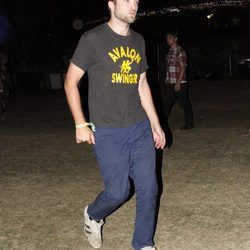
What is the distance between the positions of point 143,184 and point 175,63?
5.77 metres

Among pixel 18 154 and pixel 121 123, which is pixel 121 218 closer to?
pixel 121 123

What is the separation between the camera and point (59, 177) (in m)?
6.75

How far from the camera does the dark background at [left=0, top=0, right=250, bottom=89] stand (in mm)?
24156

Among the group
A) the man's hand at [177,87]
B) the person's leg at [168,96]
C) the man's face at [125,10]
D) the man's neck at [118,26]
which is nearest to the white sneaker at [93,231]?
the man's neck at [118,26]

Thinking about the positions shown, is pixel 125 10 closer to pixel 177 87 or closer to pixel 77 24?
pixel 177 87

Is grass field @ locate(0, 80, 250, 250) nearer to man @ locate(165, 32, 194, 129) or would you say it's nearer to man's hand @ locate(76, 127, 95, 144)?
man @ locate(165, 32, 194, 129)

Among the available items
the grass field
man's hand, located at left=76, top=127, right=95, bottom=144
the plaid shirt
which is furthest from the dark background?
man's hand, located at left=76, top=127, right=95, bottom=144

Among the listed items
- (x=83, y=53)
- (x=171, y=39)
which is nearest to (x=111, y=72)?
(x=83, y=53)

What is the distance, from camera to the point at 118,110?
3.85 meters

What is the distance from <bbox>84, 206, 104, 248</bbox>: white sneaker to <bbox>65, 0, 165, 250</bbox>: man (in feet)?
1.16

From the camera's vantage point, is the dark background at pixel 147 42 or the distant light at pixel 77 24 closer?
the dark background at pixel 147 42

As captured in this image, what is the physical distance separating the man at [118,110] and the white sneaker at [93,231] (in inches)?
13.9

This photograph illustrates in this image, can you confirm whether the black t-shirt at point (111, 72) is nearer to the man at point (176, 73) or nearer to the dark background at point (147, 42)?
the man at point (176, 73)

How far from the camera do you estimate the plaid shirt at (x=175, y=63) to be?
30.6 feet
